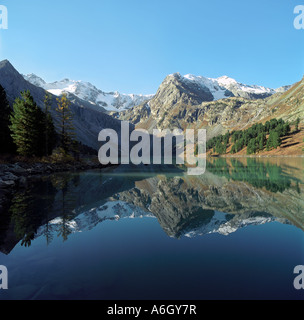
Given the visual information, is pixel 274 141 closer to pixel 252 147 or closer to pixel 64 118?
pixel 252 147

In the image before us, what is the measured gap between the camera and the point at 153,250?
977 cm

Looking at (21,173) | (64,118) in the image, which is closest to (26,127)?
(64,118)

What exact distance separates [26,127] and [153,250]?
4932cm

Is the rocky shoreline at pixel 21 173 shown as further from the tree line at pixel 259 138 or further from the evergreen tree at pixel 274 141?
the tree line at pixel 259 138

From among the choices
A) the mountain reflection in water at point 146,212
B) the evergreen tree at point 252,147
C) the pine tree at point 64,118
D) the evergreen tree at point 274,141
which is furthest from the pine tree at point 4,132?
the evergreen tree at point 252,147

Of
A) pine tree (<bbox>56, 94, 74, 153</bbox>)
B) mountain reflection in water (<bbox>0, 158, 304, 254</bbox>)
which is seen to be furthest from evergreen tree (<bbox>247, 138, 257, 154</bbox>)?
mountain reflection in water (<bbox>0, 158, 304, 254</bbox>)

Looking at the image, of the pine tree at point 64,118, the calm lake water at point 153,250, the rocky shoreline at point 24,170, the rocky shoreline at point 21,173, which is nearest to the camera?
the calm lake water at point 153,250

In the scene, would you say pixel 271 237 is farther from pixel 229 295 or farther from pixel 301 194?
pixel 301 194

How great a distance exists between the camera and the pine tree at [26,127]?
4653 centimetres

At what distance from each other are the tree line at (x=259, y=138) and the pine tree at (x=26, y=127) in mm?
127882

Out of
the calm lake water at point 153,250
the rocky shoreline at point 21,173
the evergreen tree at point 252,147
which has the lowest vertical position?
the calm lake water at point 153,250
